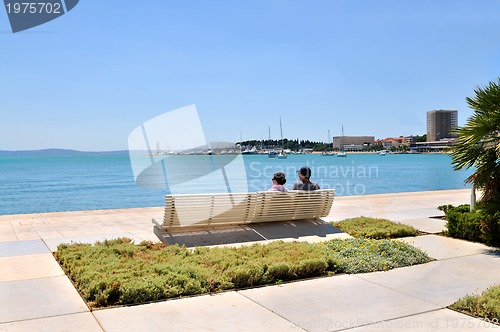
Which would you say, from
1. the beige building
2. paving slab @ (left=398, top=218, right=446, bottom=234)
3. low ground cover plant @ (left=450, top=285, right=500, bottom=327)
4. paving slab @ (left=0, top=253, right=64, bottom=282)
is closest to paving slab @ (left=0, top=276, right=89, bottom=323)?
paving slab @ (left=0, top=253, right=64, bottom=282)

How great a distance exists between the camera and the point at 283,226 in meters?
9.06

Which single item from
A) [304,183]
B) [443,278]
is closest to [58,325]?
[443,278]

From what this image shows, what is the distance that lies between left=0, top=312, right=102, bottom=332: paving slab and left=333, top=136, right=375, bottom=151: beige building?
144953 mm

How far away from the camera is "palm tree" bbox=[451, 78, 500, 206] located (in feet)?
24.8

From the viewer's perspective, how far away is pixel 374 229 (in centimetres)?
862

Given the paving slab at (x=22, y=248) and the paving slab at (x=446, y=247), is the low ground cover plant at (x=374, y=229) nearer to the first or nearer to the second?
the paving slab at (x=446, y=247)

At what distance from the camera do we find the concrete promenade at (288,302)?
13.8ft

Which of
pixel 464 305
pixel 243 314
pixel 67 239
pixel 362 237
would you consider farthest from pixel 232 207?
pixel 464 305

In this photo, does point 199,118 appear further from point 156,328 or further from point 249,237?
point 156,328

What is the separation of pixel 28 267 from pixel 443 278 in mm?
5438

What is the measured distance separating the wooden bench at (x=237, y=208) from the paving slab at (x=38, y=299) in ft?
8.04

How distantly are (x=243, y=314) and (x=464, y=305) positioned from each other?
2.20m

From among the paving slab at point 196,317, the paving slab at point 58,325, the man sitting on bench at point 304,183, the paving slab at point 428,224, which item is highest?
the man sitting on bench at point 304,183

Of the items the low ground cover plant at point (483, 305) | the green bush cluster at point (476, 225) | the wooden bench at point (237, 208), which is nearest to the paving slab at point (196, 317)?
the low ground cover plant at point (483, 305)
